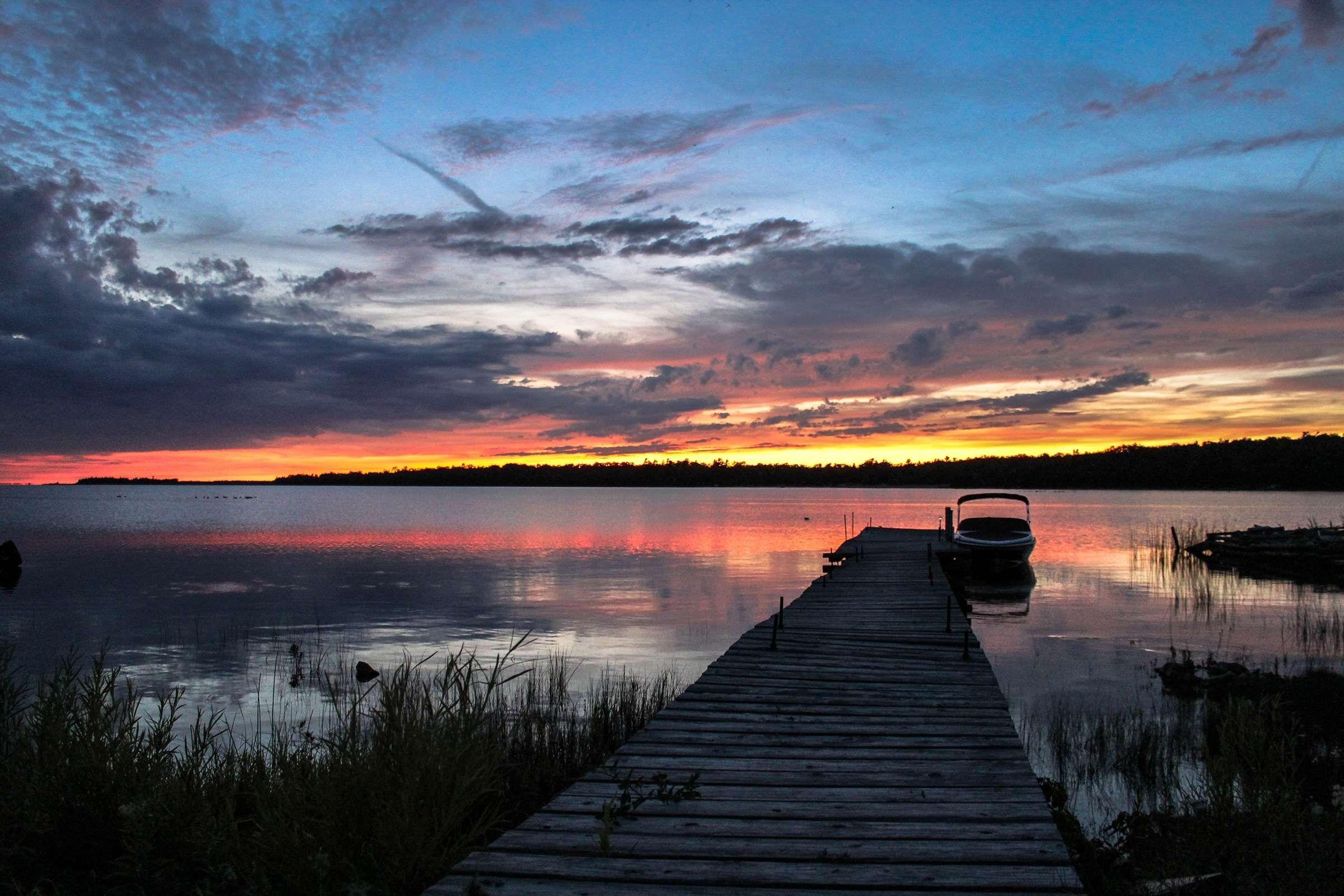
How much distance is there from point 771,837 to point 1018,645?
14931mm

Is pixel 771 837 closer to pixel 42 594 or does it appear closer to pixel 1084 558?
pixel 42 594

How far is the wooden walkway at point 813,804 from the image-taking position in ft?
13.8

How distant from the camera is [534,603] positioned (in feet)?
81.9

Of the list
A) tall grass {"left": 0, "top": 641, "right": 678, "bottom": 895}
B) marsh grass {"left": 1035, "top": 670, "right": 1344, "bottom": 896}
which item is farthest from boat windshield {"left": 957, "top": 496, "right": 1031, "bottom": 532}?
tall grass {"left": 0, "top": 641, "right": 678, "bottom": 895}

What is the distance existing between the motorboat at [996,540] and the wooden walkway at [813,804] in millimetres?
17309

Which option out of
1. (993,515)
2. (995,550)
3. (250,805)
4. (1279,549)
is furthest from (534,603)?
→ (993,515)

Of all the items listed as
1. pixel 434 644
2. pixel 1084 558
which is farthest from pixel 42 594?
pixel 1084 558

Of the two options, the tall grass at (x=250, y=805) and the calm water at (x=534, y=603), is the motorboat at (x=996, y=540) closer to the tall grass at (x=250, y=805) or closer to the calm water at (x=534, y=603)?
the calm water at (x=534, y=603)

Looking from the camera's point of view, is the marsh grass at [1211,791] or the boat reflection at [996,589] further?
the boat reflection at [996,589]

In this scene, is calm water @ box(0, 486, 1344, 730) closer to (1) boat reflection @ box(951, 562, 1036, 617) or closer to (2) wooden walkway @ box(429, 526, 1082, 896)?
(1) boat reflection @ box(951, 562, 1036, 617)

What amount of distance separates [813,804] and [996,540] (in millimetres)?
23960

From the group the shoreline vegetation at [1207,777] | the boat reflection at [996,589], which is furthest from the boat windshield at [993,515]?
the shoreline vegetation at [1207,777]

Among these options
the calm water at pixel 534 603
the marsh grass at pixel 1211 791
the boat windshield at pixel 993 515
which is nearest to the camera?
the marsh grass at pixel 1211 791

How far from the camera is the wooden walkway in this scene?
13.8 ft
